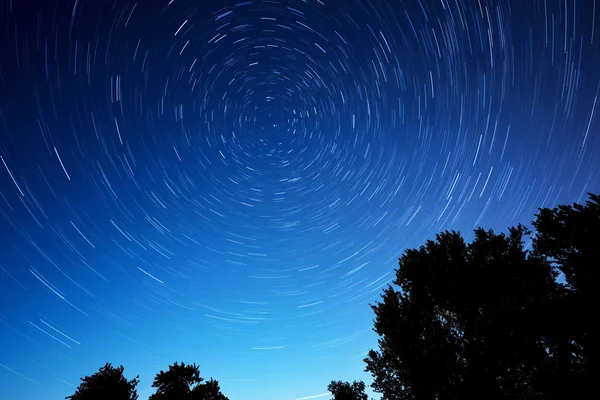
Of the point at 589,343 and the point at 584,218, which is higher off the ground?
the point at 584,218

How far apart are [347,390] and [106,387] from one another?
2330 cm

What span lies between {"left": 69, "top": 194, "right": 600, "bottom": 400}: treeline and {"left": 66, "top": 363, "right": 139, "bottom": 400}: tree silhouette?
18157 millimetres

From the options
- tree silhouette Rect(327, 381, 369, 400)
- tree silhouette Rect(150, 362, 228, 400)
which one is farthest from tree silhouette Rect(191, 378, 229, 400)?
tree silhouette Rect(327, 381, 369, 400)

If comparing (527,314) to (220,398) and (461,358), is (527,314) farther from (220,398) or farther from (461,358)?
(220,398)

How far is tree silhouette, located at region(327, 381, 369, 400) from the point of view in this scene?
27078 millimetres

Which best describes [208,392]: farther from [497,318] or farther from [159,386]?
[497,318]

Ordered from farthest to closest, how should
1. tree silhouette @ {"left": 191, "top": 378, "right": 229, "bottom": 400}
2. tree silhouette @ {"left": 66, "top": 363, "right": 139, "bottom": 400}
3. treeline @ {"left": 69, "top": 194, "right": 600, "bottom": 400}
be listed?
tree silhouette @ {"left": 191, "top": 378, "right": 229, "bottom": 400} < tree silhouette @ {"left": 66, "top": 363, "right": 139, "bottom": 400} < treeline @ {"left": 69, "top": 194, "right": 600, "bottom": 400}

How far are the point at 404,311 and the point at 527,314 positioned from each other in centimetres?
549

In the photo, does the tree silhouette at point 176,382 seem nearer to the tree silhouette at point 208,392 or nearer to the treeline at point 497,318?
the tree silhouette at point 208,392

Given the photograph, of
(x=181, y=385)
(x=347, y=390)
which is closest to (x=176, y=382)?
(x=181, y=385)

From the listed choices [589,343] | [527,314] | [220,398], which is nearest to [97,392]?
[220,398]

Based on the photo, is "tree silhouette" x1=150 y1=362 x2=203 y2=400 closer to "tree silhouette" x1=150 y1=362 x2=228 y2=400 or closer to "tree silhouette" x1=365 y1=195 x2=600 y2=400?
"tree silhouette" x1=150 y1=362 x2=228 y2=400

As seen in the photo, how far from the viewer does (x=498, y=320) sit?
1079cm

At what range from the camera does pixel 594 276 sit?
31.9 feet
